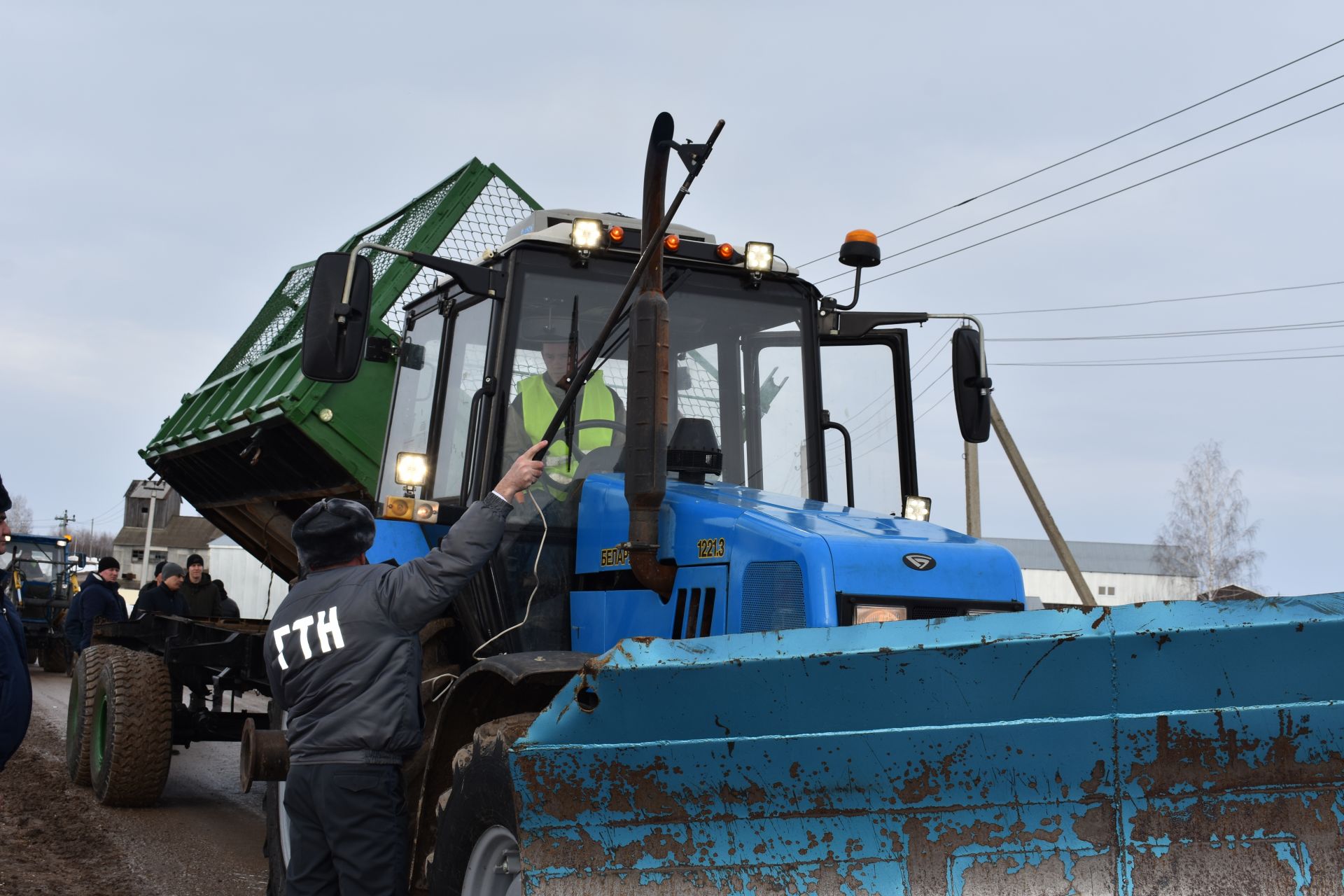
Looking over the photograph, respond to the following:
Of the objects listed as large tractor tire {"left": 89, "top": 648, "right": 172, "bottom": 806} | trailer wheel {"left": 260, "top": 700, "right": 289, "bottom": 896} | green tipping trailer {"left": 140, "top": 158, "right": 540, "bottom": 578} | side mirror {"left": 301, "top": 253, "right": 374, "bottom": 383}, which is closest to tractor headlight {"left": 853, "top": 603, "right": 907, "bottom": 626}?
side mirror {"left": 301, "top": 253, "right": 374, "bottom": 383}

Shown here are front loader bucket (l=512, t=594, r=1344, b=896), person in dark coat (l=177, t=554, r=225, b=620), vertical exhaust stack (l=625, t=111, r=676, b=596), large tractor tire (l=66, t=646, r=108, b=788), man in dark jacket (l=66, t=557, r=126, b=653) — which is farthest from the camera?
person in dark coat (l=177, t=554, r=225, b=620)

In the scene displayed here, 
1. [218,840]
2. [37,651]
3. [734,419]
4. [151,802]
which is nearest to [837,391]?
[734,419]

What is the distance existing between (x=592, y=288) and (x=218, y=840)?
4461 millimetres

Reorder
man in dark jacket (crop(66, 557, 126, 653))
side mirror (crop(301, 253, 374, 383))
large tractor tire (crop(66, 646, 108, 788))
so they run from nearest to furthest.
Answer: side mirror (crop(301, 253, 374, 383))
large tractor tire (crop(66, 646, 108, 788))
man in dark jacket (crop(66, 557, 126, 653))

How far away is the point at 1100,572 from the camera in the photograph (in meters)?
61.2

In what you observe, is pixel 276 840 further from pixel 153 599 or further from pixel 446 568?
pixel 153 599

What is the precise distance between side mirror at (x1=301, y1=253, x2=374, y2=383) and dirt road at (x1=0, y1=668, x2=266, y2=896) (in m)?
2.91

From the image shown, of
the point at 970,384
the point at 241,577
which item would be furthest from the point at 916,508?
the point at 241,577

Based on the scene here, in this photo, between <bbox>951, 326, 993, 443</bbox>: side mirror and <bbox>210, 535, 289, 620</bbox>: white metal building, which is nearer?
<bbox>951, 326, 993, 443</bbox>: side mirror

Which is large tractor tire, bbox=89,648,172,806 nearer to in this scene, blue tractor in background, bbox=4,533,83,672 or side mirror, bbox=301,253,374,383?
side mirror, bbox=301,253,374,383

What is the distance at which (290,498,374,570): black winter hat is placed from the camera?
12.8 ft

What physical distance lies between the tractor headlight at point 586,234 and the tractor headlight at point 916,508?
1.59 m

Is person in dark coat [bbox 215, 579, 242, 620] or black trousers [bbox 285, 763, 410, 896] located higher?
person in dark coat [bbox 215, 579, 242, 620]

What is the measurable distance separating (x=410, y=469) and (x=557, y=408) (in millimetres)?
733
